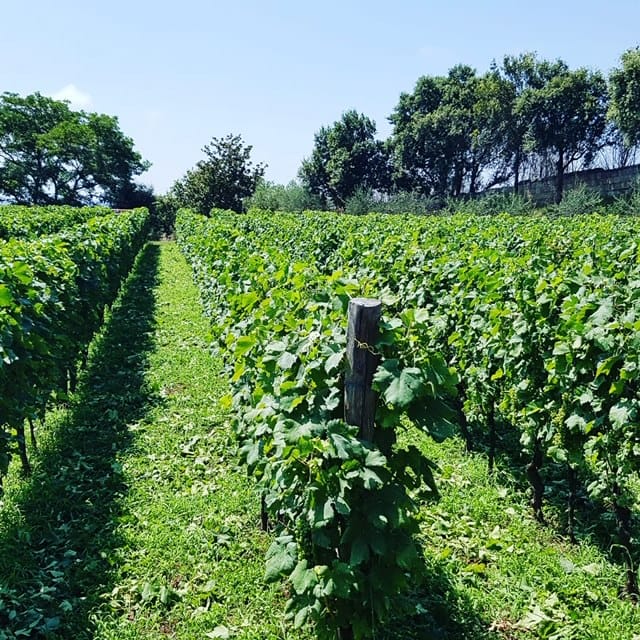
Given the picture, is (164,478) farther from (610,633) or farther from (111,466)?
(610,633)

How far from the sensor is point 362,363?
233 cm

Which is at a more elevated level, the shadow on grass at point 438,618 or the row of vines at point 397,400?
the row of vines at point 397,400

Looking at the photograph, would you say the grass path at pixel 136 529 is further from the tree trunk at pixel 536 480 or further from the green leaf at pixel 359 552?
the tree trunk at pixel 536 480

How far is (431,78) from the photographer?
55594 millimetres

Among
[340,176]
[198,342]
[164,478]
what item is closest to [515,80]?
[340,176]

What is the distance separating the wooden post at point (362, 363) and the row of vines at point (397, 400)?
0.18 feet

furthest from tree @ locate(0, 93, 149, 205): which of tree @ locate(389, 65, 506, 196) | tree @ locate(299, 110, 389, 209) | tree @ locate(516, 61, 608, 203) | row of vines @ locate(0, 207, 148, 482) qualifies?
row of vines @ locate(0, 207, 148, 482)

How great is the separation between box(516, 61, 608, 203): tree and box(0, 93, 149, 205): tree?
46.5m

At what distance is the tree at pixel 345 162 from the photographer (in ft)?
185

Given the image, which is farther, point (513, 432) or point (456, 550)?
point (513, 432)

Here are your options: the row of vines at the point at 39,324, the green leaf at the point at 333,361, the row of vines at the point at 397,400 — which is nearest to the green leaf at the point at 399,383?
the row of vines at the point at 397,400

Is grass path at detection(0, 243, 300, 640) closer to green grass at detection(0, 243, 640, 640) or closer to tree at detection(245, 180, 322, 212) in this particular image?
green grass at detection(0, 243, 640, 640)

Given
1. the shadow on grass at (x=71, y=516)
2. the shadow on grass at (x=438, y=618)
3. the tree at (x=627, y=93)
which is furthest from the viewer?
the tree at (x=627, y=93)

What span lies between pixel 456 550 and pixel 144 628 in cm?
205
